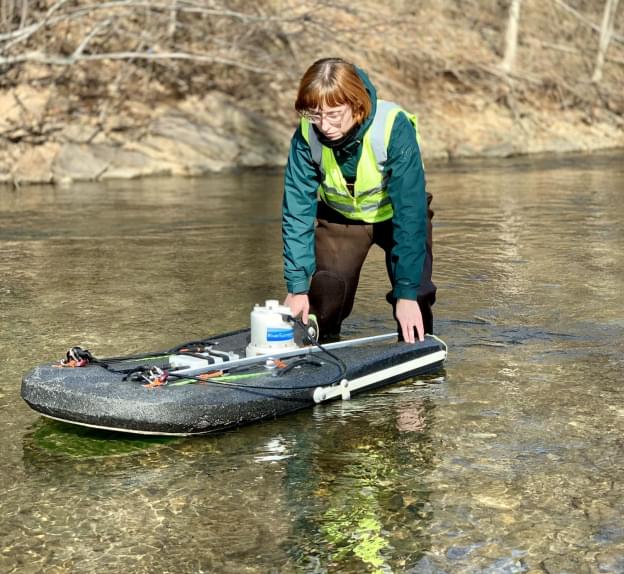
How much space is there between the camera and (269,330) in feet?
17.7

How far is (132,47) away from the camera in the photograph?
845 inches

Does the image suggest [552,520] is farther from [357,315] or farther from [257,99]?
[257,99]

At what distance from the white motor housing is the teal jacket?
335mm

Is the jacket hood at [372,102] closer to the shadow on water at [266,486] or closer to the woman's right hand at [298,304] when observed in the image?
the woman's right hand at [298,304]

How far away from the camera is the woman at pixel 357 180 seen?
520 cm

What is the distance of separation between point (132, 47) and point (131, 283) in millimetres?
13449

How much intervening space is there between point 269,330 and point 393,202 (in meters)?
0.86

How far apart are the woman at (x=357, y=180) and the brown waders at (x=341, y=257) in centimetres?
2

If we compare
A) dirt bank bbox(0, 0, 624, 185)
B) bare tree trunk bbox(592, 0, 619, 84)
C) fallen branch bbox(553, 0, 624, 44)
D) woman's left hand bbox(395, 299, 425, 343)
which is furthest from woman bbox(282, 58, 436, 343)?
bare tree trunk bbox(592, 0, 619, 84)

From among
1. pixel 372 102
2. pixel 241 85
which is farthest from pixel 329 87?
pixel 241 85

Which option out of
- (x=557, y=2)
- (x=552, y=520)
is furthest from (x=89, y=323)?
(x=557, y=2)

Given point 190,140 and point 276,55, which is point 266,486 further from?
point 190,140

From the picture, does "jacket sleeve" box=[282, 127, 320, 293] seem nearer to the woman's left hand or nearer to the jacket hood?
the jacket hood

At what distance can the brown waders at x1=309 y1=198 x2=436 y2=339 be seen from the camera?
6.16 m
